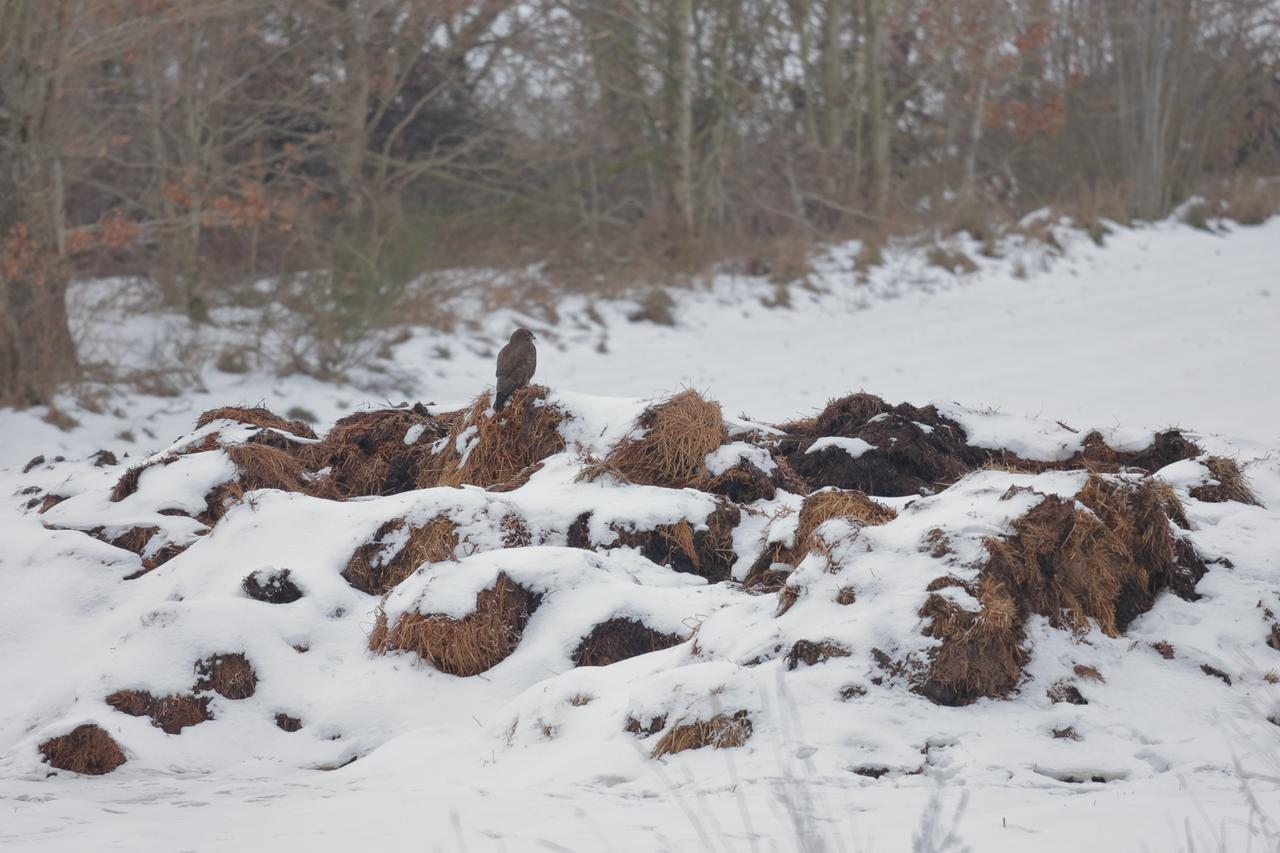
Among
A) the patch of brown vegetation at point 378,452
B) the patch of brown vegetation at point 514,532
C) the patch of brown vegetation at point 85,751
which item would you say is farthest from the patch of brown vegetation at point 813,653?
the patch of brown vegetation at point 378,452

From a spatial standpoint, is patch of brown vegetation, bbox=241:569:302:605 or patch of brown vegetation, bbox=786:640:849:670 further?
patch of brown vegetation, bbox=241:569:302:605

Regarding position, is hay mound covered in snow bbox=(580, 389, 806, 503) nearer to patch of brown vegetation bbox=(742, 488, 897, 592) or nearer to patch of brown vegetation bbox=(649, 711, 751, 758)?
patch of brown vegetation bbox=(742, 488, 897, 592)

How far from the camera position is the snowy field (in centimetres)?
293

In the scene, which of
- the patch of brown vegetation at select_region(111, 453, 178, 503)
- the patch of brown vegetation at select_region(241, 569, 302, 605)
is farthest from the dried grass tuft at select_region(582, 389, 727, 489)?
the patch of brown vegetation at select_region(111, 453, 178, 503)

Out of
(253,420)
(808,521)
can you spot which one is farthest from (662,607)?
(253,420)

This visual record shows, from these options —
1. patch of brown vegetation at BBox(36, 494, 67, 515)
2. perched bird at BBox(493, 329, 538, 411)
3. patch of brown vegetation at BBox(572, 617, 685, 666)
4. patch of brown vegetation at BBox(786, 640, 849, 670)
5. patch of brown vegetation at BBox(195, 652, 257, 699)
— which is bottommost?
patch of brown vegetation at BBox(195, 652, 257, 699)

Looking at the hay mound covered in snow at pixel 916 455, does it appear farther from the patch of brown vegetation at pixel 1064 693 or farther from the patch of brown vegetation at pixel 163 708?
the patch of brown vegetation at pixel 163 708

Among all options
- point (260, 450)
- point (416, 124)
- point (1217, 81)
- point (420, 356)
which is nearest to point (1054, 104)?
point (1217, 81)

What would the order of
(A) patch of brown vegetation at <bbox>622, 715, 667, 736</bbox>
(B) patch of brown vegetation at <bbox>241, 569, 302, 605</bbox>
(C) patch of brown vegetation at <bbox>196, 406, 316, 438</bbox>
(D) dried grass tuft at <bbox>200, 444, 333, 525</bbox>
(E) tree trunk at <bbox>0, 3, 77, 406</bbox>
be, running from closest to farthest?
(A) patch of brown vegetation at <bbox>622, 715, 667, 736</bbox>, (B) patch of brown vegetation at <bbox>241, 569, 302, 605</bbox>, (D) dried grass tuft at <bbox>200, 444, 333, 525</bbox>, (C) patch of brown vegetation at <bbox>196, 406, 316, 438</bbox>, (E) tree trunk at <bbox>0, 3, 77, 406</bbox>

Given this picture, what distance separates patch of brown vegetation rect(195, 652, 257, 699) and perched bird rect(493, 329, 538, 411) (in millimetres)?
2027

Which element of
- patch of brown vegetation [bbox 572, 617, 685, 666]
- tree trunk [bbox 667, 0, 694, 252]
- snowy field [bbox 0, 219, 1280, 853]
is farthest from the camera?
tree trunk [bbox 667, 0, 694, 252]

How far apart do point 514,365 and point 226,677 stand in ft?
7.08

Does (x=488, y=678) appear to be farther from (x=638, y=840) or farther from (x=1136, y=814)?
(x=1136, y=814)

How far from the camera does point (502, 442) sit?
5797 mm
